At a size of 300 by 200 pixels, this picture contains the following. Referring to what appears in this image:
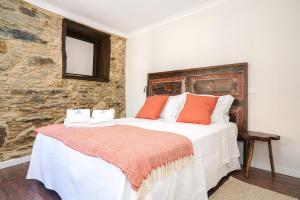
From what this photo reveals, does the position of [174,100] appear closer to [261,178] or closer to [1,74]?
[261,178]

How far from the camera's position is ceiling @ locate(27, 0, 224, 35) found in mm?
2994

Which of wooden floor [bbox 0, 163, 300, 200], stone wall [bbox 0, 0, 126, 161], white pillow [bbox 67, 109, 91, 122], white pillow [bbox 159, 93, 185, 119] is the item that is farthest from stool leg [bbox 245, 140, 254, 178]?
stone wall [bbox 0, 0, 126, 161]

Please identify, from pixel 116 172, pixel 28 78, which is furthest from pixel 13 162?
pixel 116 172

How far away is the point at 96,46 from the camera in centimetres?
414

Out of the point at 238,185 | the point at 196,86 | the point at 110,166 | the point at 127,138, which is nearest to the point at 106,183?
the point at 110,166

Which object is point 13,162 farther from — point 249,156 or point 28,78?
point 249,156

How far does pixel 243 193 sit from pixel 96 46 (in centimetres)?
380

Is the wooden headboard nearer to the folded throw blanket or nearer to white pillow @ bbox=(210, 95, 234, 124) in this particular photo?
white pillow @ bbox=(210, 95, 234, 124)

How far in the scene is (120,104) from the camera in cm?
439

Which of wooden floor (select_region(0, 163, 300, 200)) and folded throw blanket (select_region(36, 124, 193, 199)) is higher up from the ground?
folded throw blanket (select_region(36, 124, 193, 199))

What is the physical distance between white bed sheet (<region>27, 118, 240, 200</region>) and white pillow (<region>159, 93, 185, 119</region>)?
2.76 ft

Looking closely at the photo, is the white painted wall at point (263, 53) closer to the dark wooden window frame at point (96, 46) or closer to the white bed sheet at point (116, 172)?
the white bed sheet at point (116, 172)

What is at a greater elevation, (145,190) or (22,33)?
(22,33)

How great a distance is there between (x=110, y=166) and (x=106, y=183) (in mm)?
113
